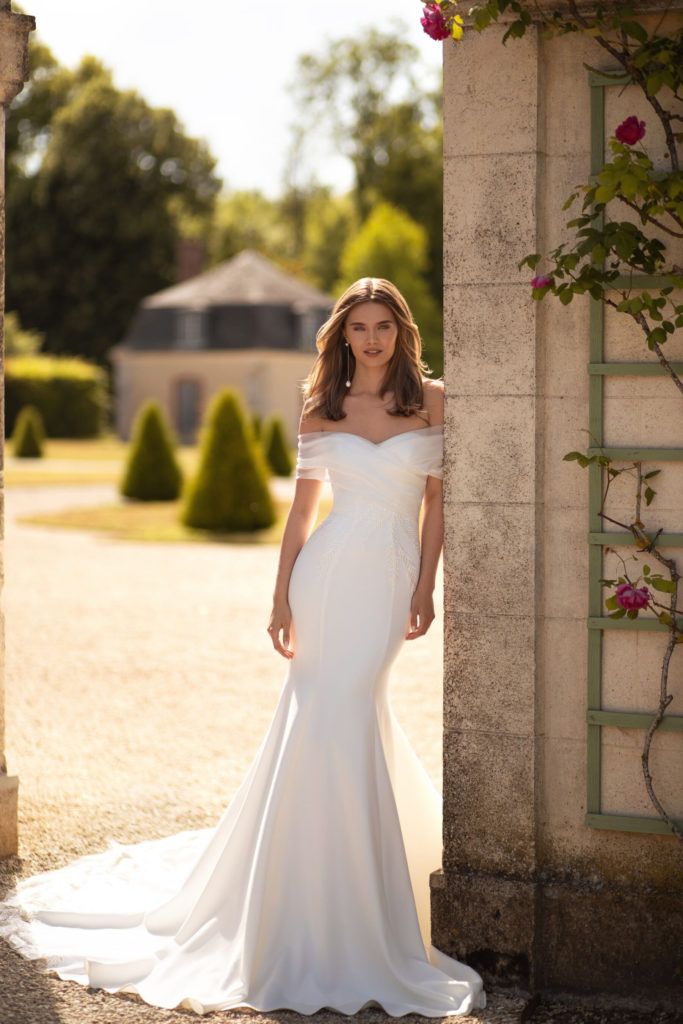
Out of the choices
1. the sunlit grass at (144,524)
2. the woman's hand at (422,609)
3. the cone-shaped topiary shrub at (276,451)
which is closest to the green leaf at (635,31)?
the woman's hand at (422,609)

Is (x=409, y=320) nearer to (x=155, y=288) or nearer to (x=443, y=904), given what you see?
(x=443, y=904)

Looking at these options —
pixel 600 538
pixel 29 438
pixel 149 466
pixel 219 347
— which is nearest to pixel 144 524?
pixel 149 466

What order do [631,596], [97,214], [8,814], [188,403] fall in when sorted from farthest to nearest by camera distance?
1. [97,214]
2. [188,403]
3. [8,814]
4. [631,596]

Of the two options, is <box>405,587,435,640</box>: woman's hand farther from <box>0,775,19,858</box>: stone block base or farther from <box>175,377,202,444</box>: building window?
<box>175,377,202,444</box>: building window

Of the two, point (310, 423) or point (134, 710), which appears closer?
point (310, 423)

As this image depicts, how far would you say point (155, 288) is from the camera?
4884cm

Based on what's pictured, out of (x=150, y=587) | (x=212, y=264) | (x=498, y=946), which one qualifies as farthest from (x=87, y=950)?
(x=212, y=264)

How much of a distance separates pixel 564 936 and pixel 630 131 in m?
2.20

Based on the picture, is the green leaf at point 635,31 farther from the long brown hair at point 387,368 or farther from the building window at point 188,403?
the building window at point 188,403

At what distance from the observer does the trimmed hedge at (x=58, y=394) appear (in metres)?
38.9

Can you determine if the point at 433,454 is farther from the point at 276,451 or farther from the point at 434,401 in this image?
the point at 276,451

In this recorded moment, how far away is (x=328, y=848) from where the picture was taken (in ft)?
12.7

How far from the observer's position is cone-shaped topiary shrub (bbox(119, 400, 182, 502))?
22.5 meters

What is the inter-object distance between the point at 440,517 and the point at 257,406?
39.6 metres
